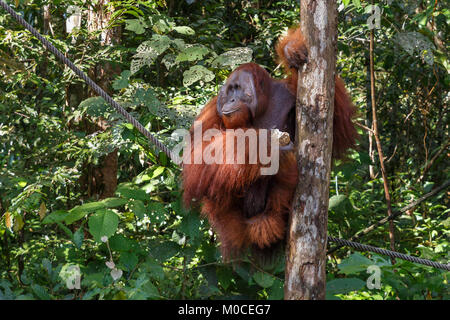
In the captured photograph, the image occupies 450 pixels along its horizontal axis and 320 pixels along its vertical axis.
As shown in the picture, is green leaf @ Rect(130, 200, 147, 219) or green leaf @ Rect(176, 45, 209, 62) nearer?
green leaf @ Rect(130, 200, 147, 219)

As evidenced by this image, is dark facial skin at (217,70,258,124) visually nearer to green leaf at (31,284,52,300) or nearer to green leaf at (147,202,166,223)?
green leaf at (147,202,166,223)

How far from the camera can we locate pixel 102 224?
2326mm

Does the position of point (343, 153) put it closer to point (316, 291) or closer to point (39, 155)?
point (316, 291)

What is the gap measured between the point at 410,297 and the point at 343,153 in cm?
77

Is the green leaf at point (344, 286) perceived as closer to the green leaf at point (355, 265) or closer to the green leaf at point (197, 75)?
the green leaf at point (355, 265)

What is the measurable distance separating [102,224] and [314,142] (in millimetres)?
1024

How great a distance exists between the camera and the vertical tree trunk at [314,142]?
1.94 m

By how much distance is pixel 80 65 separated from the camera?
3.47 metres

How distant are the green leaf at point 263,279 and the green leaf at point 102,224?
2.39ft

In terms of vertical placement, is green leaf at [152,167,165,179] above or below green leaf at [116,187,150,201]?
above

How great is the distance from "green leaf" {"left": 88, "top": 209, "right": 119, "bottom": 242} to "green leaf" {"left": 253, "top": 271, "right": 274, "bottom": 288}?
73 cm

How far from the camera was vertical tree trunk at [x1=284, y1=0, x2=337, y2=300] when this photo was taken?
1943 mm

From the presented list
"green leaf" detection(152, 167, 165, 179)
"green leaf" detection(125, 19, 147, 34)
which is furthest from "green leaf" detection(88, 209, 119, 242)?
"green leaf" detection(125, 19, 147, 34)
